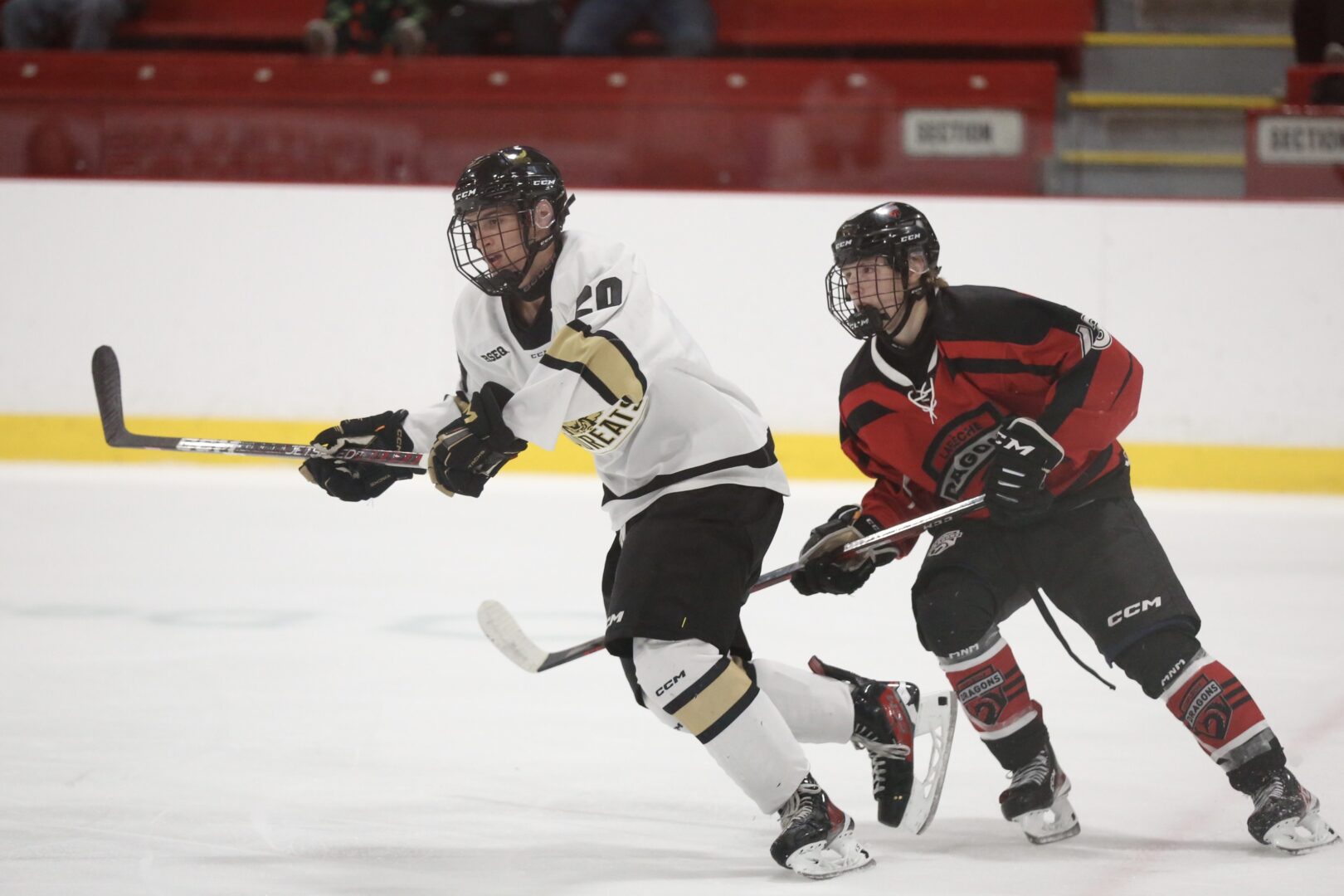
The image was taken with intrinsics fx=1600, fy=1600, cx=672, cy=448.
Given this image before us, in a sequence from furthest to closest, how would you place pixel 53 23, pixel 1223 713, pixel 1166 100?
pixel 53 23 → pixel 1166 100 → pixel 1223 713

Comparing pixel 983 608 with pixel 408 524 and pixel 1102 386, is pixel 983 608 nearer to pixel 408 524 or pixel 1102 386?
pixel 1102 386

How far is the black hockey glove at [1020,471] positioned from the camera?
7.27 ft

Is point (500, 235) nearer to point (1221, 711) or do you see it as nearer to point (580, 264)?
point (580, 264)

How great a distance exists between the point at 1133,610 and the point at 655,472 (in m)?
0.70

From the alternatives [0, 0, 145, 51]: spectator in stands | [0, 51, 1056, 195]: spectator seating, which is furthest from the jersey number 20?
[0, 0, 145, 51]: spectator in stands

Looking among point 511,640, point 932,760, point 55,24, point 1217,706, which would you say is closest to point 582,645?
point 511,640

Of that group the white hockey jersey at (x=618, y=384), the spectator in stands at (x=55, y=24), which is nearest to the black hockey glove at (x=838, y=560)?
the white hockey jersey at (x=618, y=384)

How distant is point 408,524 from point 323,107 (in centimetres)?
203

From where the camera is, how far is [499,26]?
6.46 meters

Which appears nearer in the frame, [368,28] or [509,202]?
[509,202]

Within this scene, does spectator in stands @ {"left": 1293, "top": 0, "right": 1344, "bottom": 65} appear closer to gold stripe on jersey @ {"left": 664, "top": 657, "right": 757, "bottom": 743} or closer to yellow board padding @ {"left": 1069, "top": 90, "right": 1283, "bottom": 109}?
yellow board padding @ {"left": 1069, "top": 90, "right": 1283, "bottom": 109}

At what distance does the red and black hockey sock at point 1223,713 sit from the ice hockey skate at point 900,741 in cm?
37

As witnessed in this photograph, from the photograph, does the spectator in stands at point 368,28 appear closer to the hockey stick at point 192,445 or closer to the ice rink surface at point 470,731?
the ice rink surface at point 470,731

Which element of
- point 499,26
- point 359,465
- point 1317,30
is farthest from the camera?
point 499,26
